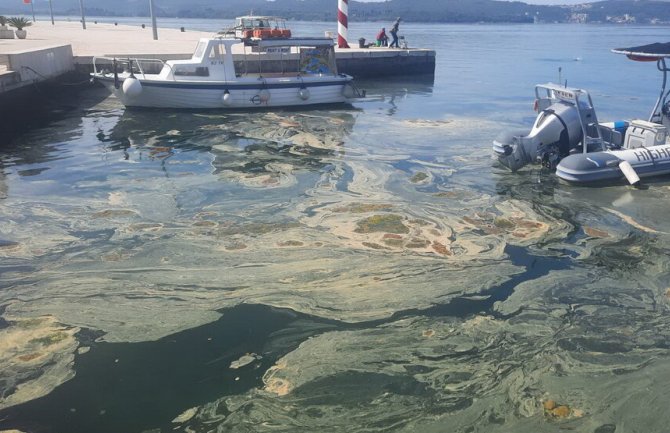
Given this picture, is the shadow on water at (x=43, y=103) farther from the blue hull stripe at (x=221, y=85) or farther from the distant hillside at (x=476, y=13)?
the distant hillside at (x=476, y=13)

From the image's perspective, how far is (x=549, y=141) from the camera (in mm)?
9727

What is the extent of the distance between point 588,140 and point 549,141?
0.68m

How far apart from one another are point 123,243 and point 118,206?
1536 millimetres

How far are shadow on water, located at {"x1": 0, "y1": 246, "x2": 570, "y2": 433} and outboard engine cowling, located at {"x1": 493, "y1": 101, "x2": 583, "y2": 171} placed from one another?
483 centimetres

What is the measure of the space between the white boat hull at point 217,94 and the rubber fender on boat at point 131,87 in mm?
103

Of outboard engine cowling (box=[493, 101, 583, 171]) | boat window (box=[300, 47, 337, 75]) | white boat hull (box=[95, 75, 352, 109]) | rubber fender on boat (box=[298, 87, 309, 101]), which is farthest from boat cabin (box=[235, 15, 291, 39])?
outboard engine cowling (box=[493, 101, 583, 171])

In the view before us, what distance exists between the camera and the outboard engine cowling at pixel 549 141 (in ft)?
31.7

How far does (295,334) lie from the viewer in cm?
488

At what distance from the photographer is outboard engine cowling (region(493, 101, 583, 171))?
9.65 m

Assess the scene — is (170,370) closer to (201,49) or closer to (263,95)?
(263,95)

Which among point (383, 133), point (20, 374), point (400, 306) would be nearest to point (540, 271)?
point (400, 306)

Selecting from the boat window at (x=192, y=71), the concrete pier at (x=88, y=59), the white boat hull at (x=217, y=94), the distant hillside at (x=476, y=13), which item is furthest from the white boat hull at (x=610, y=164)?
the distant hillside at (x=476, y=13)

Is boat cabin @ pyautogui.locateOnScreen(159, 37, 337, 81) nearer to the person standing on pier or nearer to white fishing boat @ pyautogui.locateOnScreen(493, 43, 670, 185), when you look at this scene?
white fishing boat @ pyautogui.locateOnScreen(493, 43, 670, 185)

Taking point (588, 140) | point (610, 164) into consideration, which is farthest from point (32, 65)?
point (610, 164)
